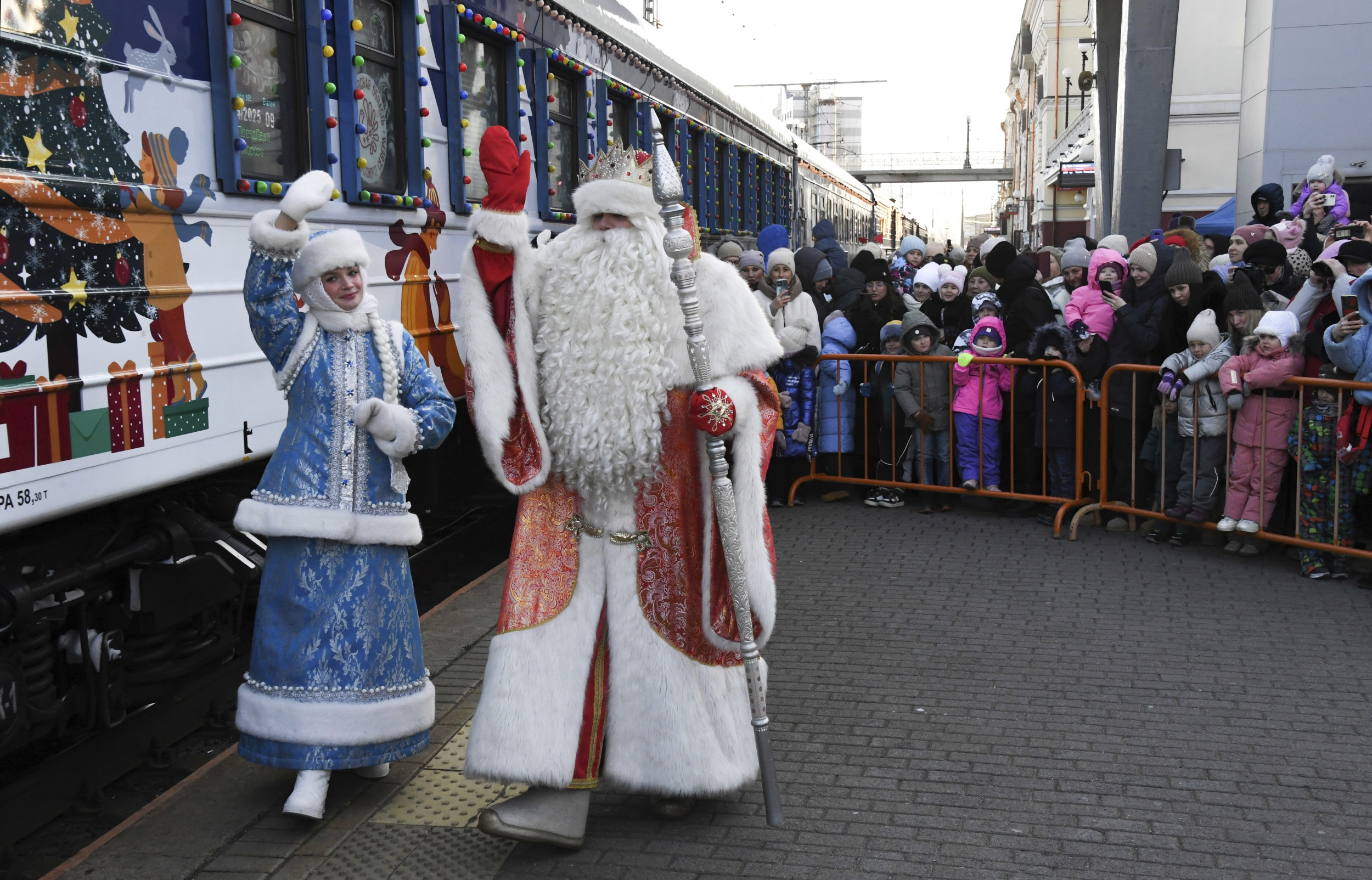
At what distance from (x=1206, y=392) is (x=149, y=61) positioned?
546cm

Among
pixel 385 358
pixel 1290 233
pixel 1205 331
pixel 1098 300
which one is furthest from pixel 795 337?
pixel 385 358

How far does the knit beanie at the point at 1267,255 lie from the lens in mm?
7582

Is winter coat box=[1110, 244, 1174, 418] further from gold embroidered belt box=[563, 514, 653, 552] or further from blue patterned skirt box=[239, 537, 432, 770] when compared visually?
blue patterned skirt box=[239, 537, 432, 770]

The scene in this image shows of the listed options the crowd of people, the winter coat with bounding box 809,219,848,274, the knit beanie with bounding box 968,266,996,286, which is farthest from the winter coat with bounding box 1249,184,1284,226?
the winter coat with bounding box 809,219,848,274

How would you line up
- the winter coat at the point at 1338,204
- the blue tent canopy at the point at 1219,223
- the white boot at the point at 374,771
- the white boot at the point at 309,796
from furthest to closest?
the blue tent canopy at the point at 1219,223 < the winter coat at the point at 1338,204 < the white boot at the point at 374,771 < the white boot at the point at 309,796

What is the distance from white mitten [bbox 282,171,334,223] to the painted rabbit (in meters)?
0.84

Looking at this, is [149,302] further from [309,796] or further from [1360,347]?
[1360,347]

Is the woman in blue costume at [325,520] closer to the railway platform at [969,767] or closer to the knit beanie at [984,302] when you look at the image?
the railway platform at [969,767]

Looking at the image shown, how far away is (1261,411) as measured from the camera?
6.72 meters

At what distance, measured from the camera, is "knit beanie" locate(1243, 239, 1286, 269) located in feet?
24.9

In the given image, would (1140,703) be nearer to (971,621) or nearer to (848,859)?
(971,621)

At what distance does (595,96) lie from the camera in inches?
347

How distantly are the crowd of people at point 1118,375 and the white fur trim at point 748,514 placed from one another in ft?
13.2

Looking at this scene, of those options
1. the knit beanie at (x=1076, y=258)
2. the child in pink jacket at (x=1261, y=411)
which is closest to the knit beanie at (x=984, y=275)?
the knit beanie at (x=1076, y=258)
